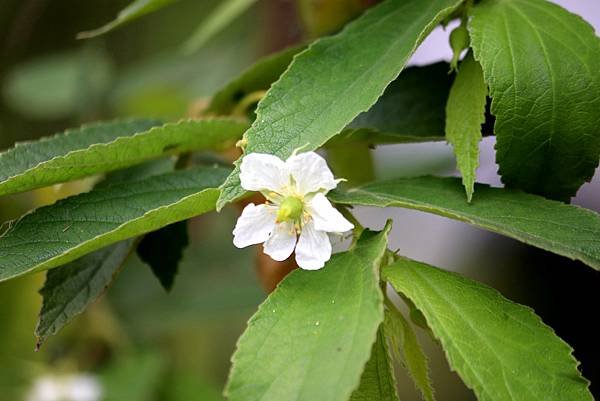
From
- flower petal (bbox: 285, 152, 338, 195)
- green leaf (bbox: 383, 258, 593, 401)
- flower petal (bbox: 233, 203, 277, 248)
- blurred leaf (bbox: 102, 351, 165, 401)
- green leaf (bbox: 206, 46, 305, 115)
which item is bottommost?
blurred leaf (bbox: 102, 351, 165, 401)

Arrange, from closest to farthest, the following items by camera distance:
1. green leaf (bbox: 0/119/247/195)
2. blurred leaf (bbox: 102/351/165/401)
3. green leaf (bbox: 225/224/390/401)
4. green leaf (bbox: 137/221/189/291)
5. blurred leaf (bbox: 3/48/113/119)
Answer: green leaf (bbox: 225/224/390/401) < green leaf (bbox: 0/119/247/195) < green leaf (bbox: 137/221/189/291) < blurred leaf (bbox: 102/351/165/401) < blurred leaf (bbox: 3/48/113/119)

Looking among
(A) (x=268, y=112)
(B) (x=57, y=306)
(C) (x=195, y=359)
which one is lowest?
(C) (x=195, y=359)

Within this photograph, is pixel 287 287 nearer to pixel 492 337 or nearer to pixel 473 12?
pixel 492 337

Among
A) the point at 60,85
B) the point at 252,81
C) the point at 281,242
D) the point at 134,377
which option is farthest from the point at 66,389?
the point at 281,242

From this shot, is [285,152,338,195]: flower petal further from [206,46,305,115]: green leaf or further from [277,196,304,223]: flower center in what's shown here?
[206,46,305,115]: green leaf

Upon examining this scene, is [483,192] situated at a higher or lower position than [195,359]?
higher

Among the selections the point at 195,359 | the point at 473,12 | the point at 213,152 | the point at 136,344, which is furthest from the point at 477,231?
the point at 473,12

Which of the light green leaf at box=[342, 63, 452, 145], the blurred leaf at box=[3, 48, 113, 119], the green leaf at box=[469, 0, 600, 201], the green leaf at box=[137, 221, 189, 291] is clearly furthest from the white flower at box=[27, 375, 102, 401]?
the green leaf at box=[469, 0, 600, 201]
